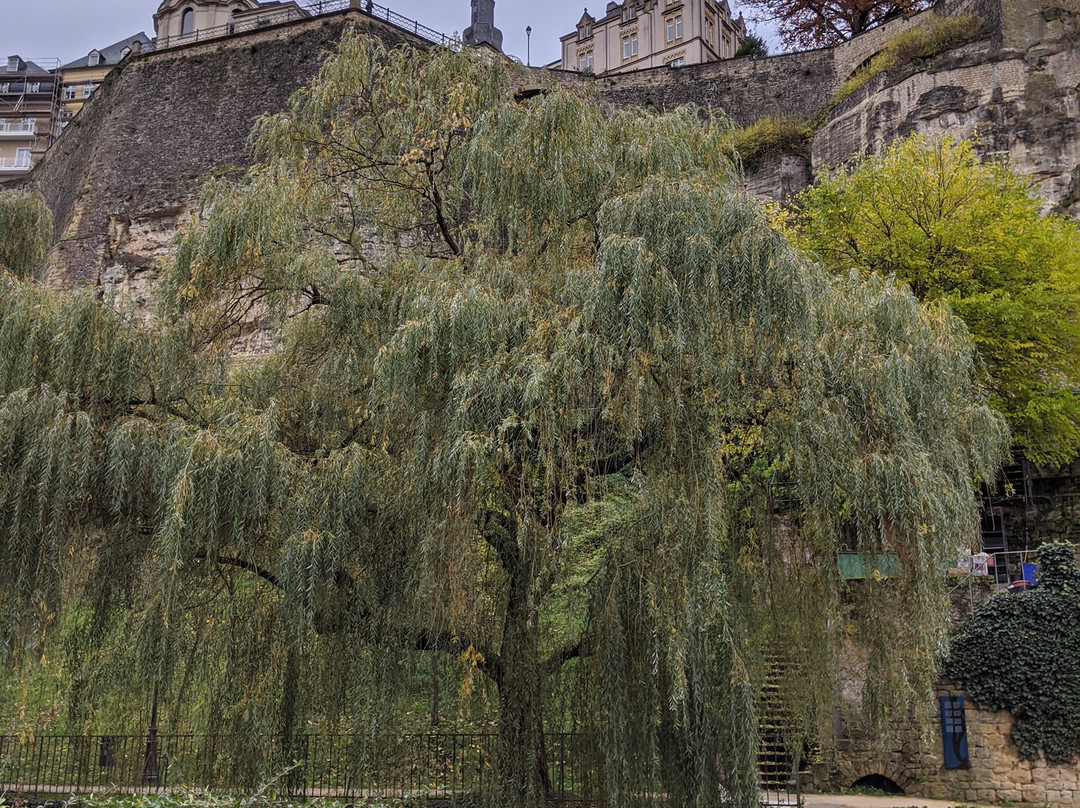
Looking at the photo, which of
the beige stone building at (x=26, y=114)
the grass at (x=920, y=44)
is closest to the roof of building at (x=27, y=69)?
the beige stone building at (x=26, y=114)

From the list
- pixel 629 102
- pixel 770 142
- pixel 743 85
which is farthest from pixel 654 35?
pixel 629 102

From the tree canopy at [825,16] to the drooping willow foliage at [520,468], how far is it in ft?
89.0

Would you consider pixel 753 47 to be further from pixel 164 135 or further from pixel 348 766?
pixel 348 766

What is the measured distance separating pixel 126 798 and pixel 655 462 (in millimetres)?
6028

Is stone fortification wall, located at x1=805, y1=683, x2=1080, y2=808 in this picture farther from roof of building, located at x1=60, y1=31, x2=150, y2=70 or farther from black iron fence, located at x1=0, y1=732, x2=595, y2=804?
roof of building, located at x1=60, y1=31, x2=150, y2=70

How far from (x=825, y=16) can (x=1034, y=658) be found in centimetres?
2708

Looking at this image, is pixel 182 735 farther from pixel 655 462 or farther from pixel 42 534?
pixel 655 462

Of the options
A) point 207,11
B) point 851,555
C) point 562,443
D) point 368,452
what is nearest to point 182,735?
point 368,452

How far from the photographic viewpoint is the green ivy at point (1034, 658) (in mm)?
12438

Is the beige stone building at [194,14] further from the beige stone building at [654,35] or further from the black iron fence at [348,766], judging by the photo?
the black iron fence at [348,766]

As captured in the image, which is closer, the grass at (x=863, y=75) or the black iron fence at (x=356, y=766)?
the black iron fence at (x=356, y=766)

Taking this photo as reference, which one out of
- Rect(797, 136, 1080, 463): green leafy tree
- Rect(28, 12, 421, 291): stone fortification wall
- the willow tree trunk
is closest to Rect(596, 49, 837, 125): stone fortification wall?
Rect(28, 12, 421, 291): stone fortification wall

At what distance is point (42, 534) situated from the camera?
7.33 metres

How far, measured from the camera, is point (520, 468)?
711 centimetres
